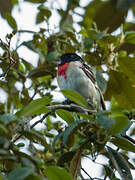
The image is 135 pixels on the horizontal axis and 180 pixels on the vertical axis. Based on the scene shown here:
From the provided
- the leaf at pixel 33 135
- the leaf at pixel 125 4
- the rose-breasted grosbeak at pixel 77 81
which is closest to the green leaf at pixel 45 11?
the rose-breasted grosbeak at pixel 77 81

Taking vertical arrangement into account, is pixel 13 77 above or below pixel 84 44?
below

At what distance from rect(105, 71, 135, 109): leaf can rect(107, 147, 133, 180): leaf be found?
1.11 m

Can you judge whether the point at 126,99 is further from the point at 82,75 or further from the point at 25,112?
the point at 25,112

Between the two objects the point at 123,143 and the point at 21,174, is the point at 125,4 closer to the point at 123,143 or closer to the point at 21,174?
the point at 21,174

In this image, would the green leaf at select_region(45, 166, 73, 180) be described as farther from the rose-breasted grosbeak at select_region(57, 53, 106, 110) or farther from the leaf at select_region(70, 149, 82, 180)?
the rose-breasted grosbeak at select_region(57, 53, 106, 110)

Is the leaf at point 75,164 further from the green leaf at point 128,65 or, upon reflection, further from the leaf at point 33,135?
the green leaf at point 128,65

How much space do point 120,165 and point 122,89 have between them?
1361 millimetres

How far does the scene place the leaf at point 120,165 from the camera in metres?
2.41

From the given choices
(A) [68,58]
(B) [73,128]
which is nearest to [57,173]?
(B) [73,128]

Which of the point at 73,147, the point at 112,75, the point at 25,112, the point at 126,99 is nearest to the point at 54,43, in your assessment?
the point at 112,75

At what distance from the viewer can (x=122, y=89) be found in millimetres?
3738

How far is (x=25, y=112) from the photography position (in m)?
1.65

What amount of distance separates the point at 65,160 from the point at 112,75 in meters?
1.42

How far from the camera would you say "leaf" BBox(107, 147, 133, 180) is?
7.91 feet
